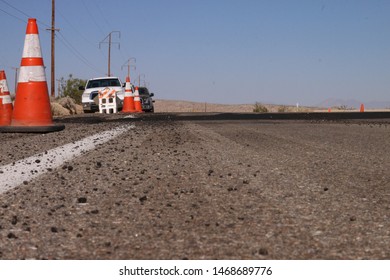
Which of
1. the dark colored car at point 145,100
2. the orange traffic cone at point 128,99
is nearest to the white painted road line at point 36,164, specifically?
the orange traffic cone at point 128,99

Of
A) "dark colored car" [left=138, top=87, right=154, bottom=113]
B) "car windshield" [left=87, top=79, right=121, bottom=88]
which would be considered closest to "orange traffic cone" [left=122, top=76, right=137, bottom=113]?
"car windshield" [left=87, top=79, right=121, bottom=88]

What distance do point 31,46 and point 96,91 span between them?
17.3 metres

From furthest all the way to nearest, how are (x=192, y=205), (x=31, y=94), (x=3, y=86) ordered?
(x=3, y=86) → (x=31, y=94) → (x=192, y=205)

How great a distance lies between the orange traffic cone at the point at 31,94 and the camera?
8.07 metres

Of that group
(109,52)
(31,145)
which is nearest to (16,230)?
(31,145)

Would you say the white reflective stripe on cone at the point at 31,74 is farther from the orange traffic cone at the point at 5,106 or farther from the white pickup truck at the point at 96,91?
the white pickup truck at the point at 96,91

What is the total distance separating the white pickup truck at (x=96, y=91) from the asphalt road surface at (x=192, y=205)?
19.9 meters

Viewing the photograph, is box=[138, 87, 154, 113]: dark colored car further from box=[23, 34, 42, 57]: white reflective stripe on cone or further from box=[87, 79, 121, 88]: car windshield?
box=[23, 34, 42, 57]: white reflective stripe on cone

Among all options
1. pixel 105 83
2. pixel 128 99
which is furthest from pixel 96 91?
pixel 128 99

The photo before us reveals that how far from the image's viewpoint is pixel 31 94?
8094 millimetres

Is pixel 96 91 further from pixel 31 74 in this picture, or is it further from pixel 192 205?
pixel 192 205

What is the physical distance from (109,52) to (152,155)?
66.9 meters

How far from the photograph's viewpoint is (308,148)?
20.8 ft
